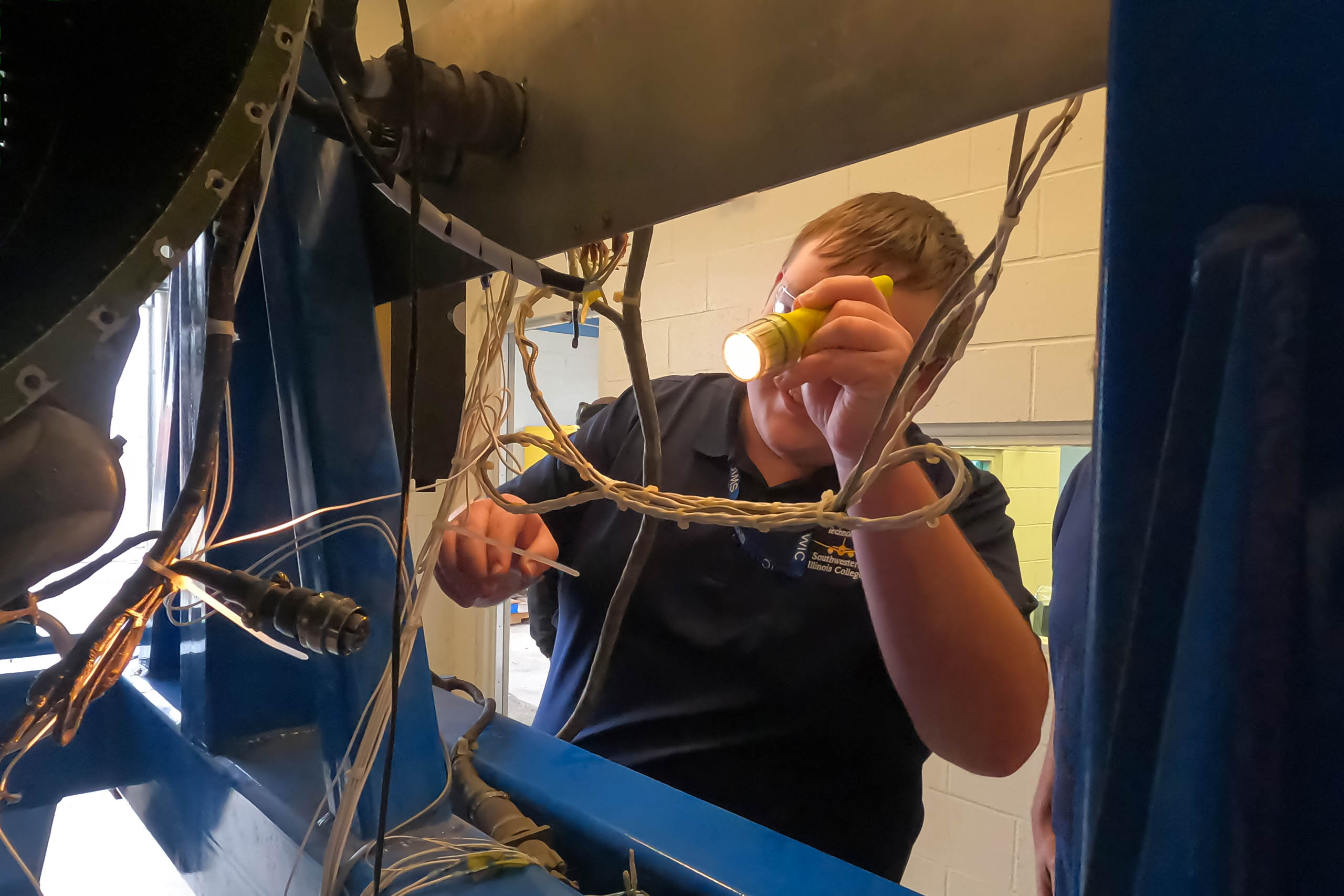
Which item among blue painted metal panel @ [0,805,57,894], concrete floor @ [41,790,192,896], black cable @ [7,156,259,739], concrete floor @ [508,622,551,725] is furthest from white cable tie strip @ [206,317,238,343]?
concrete floor @ [508,622,551,725]

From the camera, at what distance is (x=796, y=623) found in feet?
2.60

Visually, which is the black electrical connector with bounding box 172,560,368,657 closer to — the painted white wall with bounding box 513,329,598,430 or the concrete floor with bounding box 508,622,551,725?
the concrete floor with bounding box 508,622,551,725

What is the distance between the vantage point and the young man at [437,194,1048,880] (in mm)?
573

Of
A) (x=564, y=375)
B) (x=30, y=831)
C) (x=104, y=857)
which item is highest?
(x=564, y=375)

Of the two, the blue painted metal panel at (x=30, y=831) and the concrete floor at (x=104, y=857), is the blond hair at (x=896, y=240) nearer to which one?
the blue painted metal panel at (x=30, y=831)

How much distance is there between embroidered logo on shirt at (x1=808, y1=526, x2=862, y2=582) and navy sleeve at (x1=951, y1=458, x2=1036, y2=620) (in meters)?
0.12

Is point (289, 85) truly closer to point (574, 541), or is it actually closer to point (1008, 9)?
point (1008, 9)

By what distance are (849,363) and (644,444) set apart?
23cm

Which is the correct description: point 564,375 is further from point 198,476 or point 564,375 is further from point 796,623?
point 198,476

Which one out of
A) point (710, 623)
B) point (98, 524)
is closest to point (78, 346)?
point (98, 524)

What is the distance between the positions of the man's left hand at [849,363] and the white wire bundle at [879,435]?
4 cm

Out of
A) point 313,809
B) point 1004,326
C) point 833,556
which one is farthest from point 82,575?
point 1004,326

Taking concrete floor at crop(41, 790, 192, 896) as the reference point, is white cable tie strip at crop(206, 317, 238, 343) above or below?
above

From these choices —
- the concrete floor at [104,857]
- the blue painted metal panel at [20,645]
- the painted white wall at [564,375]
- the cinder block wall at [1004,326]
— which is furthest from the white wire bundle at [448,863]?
the painted white wall at [564,375]
